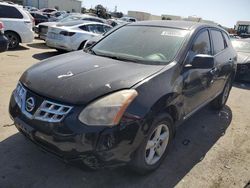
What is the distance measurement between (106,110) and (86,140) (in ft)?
1.05

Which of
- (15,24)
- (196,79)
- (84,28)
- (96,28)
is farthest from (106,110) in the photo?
(96,28)

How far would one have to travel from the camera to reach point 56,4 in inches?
2146

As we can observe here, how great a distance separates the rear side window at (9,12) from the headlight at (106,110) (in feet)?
29.5

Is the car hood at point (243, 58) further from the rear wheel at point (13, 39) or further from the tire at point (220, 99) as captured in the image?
the rear wheel at point (13, 39)

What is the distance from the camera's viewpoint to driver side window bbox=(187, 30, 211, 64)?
3534mm

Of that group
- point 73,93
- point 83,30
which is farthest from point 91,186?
point 83,30

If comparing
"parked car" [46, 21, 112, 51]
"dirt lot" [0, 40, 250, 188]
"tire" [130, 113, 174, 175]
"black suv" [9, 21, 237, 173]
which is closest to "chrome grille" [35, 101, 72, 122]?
"black suv" [9, 21, 237, 173]

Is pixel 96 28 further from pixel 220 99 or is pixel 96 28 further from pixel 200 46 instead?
pixel 200 46

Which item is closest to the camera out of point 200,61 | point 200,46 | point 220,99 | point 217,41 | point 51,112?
point 51,112

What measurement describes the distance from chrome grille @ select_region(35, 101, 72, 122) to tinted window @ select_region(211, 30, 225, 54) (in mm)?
3061

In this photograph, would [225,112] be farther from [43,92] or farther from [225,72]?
[43,92]

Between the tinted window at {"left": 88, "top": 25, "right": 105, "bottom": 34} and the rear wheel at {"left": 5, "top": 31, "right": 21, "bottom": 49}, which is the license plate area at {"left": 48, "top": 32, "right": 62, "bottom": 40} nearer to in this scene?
the rear wheel at {"left": 5, "top": 31, "right": 21, "bottom": 49}

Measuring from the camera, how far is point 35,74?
3.04 meters

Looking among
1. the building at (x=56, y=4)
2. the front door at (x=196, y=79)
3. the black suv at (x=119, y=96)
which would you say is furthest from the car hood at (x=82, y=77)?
the building at (x=56, y=4)
